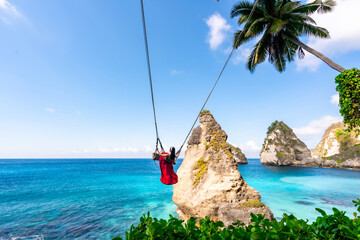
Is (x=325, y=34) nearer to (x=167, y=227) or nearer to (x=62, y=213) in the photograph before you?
(x=167, y=227)

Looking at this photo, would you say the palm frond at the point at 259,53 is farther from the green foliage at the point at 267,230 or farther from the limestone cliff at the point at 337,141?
the limestone cliff at the point at 337,141

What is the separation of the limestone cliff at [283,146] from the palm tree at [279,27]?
76.1 metres

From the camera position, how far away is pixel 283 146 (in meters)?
79.2

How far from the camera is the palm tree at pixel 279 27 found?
1127 cm

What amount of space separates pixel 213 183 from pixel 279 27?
1255 cm

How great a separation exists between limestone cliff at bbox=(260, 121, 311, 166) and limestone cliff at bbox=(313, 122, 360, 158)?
11256 mm

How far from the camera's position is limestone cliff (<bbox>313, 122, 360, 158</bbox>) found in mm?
72037

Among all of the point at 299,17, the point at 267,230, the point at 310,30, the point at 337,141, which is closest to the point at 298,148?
the point at 337,141

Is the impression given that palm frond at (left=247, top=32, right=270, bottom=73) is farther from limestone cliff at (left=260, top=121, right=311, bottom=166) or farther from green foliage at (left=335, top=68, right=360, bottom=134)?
limestone cliff at (left=260, top=121, right=311, bottom=166)

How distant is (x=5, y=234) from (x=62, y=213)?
4693 millimetres

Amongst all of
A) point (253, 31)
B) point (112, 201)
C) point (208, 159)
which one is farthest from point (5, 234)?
A: point (253, 31)

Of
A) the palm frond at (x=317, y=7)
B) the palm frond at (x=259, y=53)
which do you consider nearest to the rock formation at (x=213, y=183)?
the palm frond at (x=259, y=53)

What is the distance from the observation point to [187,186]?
1362 centimetres

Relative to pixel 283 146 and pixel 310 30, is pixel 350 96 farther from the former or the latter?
pixel 283 146
